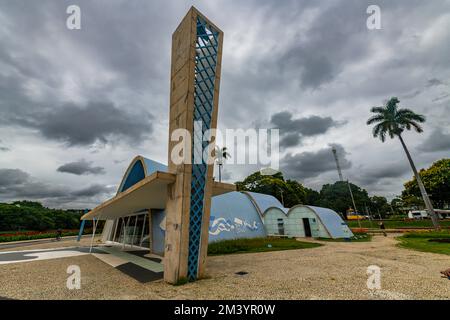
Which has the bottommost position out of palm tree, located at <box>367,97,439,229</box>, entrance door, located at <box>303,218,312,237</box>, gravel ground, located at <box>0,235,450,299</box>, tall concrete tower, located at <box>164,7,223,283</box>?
gravel ground, located at <box>0,235,450,299</box>

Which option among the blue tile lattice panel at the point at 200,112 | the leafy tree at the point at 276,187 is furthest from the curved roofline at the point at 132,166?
the leafy tree at the point at 276,187

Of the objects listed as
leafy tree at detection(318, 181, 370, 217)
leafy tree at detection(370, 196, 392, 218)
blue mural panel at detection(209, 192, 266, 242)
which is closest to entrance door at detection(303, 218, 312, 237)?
blue mural panel at detection(209, 192, 266, 242)

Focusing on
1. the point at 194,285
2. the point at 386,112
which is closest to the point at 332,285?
the point at 194,285

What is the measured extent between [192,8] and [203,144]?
227 inches

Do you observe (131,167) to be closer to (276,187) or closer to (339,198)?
(276,187)

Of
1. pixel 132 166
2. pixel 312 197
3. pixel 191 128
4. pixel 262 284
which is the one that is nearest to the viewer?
pixel 262 284

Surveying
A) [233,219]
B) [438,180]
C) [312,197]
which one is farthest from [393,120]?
[312,197]

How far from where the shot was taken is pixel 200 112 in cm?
830

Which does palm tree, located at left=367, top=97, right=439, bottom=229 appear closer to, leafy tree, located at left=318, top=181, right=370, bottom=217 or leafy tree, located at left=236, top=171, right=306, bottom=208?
leafy tree, located at left=236, top=171, right=306, bottom=208

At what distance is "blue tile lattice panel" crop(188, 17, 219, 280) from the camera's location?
7340mm

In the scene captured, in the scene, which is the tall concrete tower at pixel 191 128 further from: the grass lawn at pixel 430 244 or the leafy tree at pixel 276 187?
the leafy tree at pixel 276 187

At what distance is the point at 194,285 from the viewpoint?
20.7ft

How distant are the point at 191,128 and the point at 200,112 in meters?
0.97

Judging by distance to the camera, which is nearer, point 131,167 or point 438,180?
point 131,167
